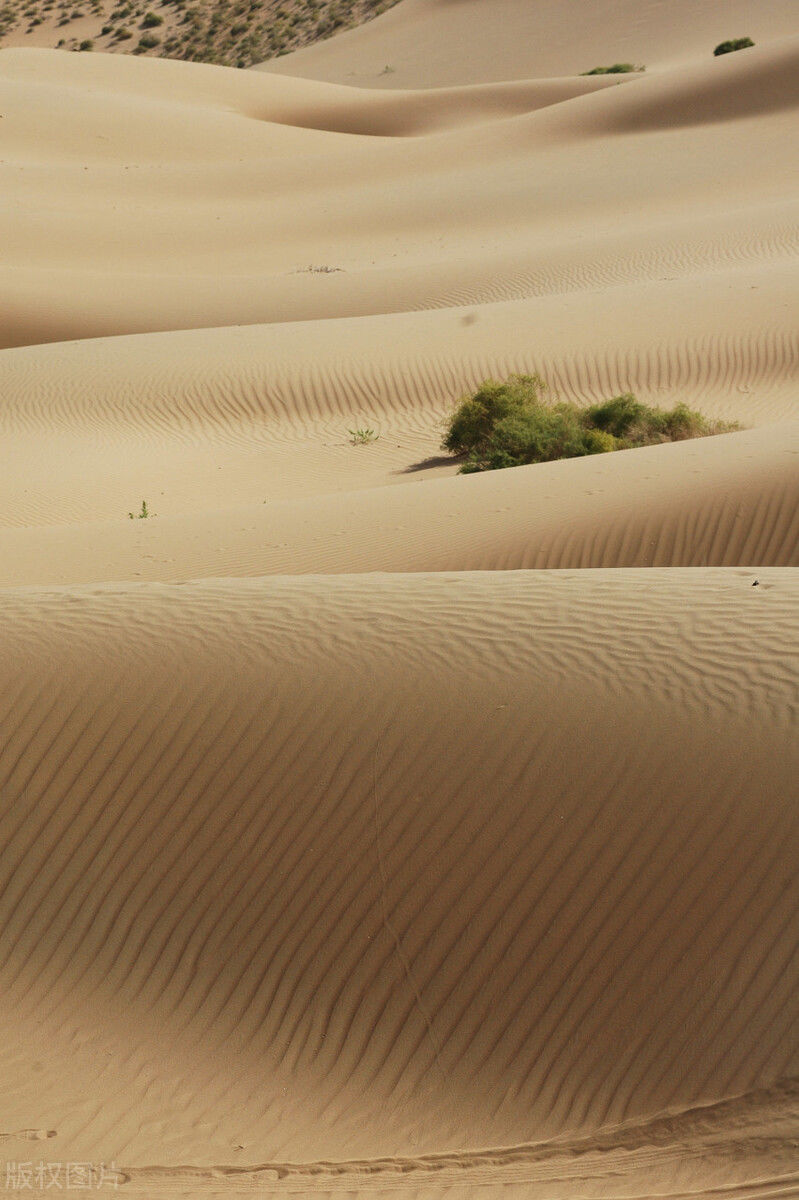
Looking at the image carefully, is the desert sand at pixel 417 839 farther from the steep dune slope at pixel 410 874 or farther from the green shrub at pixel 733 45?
the green shrub at pixel 733 45

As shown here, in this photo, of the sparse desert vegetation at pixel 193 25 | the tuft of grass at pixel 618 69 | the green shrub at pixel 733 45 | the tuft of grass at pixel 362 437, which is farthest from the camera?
the sparse desert vegetation at pixel 193 25

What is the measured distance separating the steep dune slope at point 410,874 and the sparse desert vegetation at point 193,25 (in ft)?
234

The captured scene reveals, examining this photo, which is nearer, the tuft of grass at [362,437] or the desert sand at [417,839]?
the desert sand at [417,839]

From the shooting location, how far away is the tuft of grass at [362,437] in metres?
17.8

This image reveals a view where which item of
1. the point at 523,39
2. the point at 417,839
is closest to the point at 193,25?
the point at 523,39

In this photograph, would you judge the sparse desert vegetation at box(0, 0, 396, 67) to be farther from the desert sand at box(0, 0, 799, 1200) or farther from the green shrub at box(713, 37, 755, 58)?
the desert sand at box(0, 0, 799, 1200)

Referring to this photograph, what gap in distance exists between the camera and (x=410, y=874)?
17.7ft

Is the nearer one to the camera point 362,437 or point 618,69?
point 362,437

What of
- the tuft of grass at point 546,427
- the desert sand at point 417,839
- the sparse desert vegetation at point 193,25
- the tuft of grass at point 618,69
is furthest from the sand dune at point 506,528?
the sparse desert vegetation at point 193,25

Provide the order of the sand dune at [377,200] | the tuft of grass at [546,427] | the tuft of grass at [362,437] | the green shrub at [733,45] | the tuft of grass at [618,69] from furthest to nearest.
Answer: the tuft of grass at [618,69] → the green shrub at [733,45] → the sand dune at [377,200] → the tuft of grass at [362,437] → the tuft of grass at [546,427]

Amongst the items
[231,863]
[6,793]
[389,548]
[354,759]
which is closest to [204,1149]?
[231,863]

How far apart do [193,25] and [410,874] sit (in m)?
77.0

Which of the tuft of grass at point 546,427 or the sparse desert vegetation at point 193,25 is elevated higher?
the sparse desert vegetation at point 193,25

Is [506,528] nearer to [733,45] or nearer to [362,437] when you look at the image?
[362,437]
